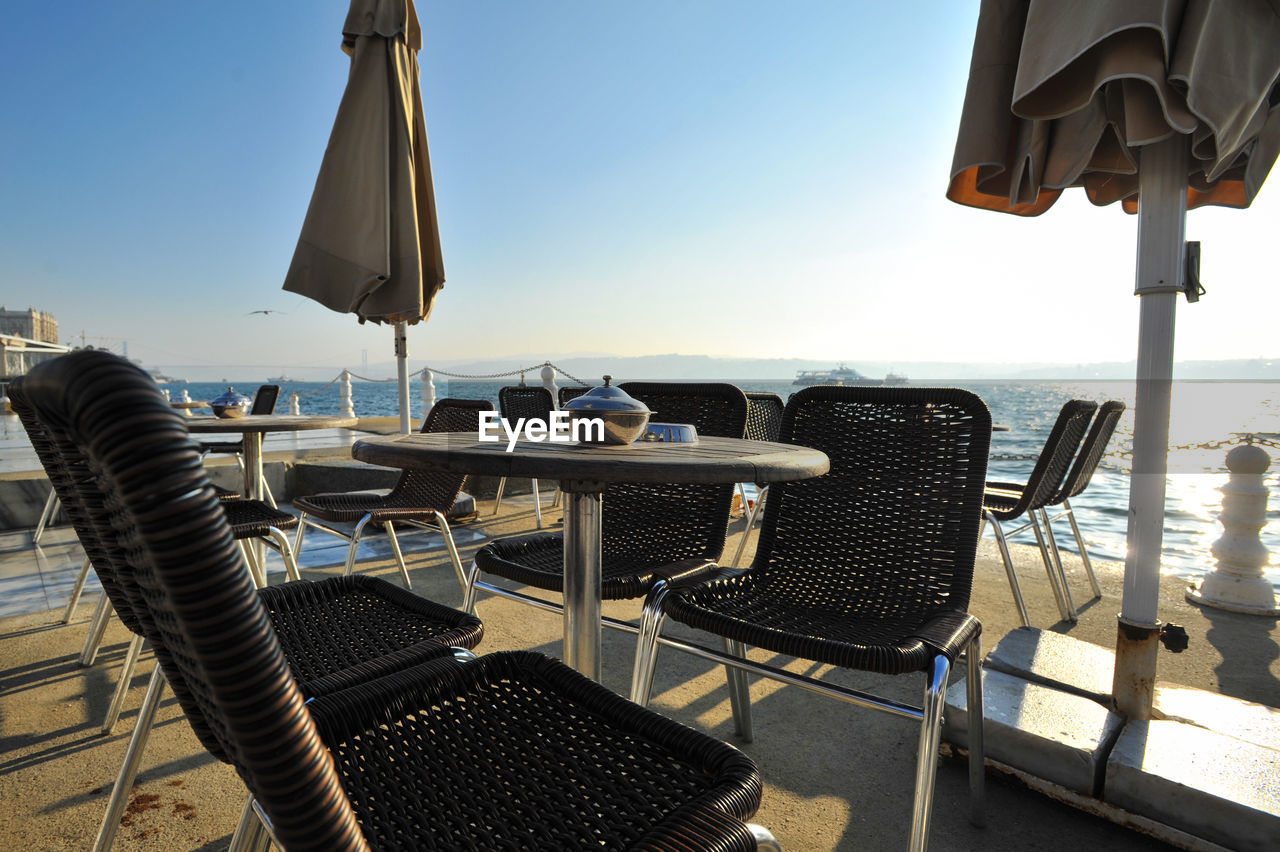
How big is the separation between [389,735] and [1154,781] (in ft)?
5.26

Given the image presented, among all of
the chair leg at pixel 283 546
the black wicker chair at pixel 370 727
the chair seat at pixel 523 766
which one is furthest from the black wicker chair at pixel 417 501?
the chair seat at pixel 523 766

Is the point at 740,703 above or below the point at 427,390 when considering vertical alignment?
below

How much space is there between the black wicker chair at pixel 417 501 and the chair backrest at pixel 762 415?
159 centimetres

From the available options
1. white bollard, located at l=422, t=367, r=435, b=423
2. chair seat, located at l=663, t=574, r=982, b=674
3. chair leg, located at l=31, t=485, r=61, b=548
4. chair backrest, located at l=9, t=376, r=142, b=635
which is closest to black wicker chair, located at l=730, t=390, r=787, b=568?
chair seat, located at l=663, t=574, r=982, b=674

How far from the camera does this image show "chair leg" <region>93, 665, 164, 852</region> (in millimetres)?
1248

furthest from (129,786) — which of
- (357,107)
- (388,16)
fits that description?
(388,16)

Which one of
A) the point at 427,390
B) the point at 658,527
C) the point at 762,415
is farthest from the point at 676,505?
the point at 427,390

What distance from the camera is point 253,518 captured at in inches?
91.2

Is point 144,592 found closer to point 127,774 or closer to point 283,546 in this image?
point 127,774

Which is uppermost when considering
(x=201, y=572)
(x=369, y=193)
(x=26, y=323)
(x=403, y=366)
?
(x=26, y=323)

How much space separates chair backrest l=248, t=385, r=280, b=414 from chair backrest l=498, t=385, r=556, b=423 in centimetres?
165

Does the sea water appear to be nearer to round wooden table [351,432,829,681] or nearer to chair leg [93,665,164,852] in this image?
round wooden table [351,432,829,681]

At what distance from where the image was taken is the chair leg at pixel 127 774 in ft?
4.09

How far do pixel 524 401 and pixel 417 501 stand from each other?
154 cm
